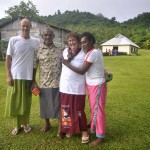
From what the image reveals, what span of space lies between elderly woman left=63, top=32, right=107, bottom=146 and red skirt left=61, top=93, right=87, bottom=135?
0.59 feet

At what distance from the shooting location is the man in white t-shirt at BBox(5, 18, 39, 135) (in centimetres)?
431

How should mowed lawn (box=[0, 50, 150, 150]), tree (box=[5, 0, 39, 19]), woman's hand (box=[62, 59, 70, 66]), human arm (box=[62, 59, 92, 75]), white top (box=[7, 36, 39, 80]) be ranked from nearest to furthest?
human arm (box=[62, 59, 92, 75]) → woman's hand (box=[62, 59, 70, 66]) → mowed lawn (box=[0, 50, 150, 150]) → white top (box=[7, 36, 39, 80]) → tree (box=[5, 0, 39, 19])

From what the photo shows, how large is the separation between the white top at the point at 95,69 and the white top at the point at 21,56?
103cm

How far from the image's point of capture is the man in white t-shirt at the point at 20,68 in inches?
170

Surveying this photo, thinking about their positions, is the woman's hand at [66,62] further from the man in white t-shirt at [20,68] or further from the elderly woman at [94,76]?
the man in white t-shirt at [20,68]

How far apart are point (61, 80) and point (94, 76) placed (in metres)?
0.53

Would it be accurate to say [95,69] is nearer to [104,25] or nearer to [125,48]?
[125,48]

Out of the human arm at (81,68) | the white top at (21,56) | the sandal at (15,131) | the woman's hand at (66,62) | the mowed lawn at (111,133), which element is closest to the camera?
the human arm at (81,68)

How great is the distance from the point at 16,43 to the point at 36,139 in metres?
1.60

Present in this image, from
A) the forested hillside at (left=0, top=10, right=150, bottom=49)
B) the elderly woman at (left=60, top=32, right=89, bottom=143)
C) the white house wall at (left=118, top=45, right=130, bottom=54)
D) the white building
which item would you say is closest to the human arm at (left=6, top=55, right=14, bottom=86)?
the elderly woman at (left=60, top=32, right=89, bottom=143)

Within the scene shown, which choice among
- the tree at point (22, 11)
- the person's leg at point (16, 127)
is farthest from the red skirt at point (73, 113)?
the tree at point (22, 11)

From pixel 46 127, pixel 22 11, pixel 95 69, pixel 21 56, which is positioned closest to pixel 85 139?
pixel 46 127

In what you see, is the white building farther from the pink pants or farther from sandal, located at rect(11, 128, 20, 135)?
the pink pants

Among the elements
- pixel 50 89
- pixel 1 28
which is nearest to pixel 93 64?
pixel 50 89
